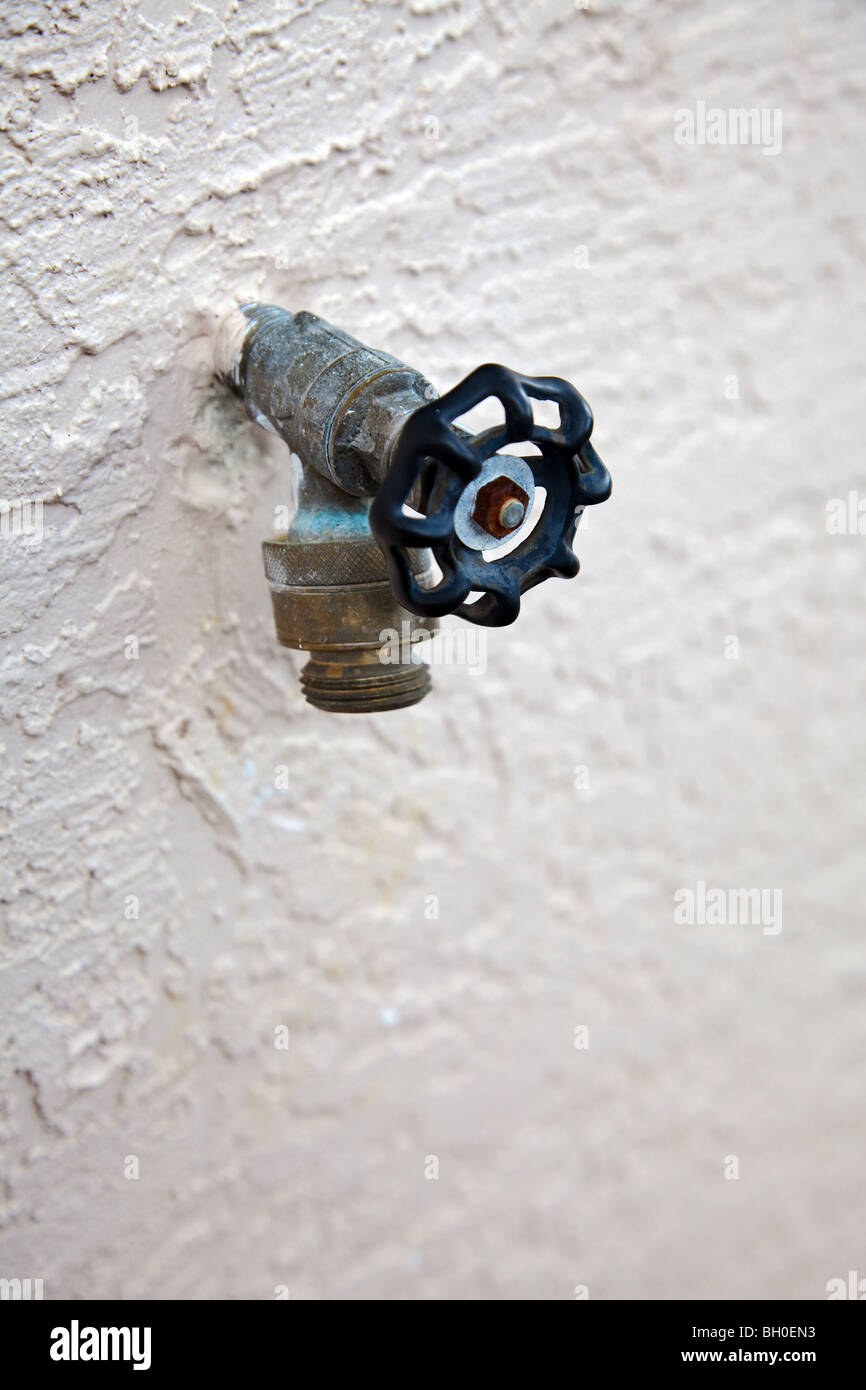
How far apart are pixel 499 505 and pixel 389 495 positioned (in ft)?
0.09

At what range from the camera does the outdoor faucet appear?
26 cm

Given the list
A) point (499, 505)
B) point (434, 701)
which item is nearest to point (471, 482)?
point (499, 505)

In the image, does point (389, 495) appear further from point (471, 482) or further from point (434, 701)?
point (434, 701)

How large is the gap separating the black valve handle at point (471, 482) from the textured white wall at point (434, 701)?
15 centimetres

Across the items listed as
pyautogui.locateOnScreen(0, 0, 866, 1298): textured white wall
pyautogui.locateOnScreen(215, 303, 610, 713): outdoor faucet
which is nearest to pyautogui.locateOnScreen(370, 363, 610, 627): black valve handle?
pyautogui.locateOnScreen(215, 303, 610, 713): outdoor faucet

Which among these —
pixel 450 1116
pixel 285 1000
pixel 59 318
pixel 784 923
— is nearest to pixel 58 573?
pixel 59 318

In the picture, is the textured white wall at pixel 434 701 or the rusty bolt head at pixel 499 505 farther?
the textured white wall at pixel 434 701

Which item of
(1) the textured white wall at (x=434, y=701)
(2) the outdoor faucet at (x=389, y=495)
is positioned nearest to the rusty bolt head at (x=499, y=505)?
(2) the outdoor faucet at (x=389, y=495)

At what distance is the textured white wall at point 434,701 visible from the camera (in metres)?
0.37

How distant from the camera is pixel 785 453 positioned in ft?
1.82

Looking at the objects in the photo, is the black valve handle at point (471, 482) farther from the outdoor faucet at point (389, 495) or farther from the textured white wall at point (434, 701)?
the textured white wall at point (434, 701)

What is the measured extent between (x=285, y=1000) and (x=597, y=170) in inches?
15.1

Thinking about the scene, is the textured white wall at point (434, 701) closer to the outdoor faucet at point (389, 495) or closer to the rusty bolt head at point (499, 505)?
the outdoor faucet at point (389, 495)

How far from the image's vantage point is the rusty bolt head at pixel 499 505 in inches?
10.4
